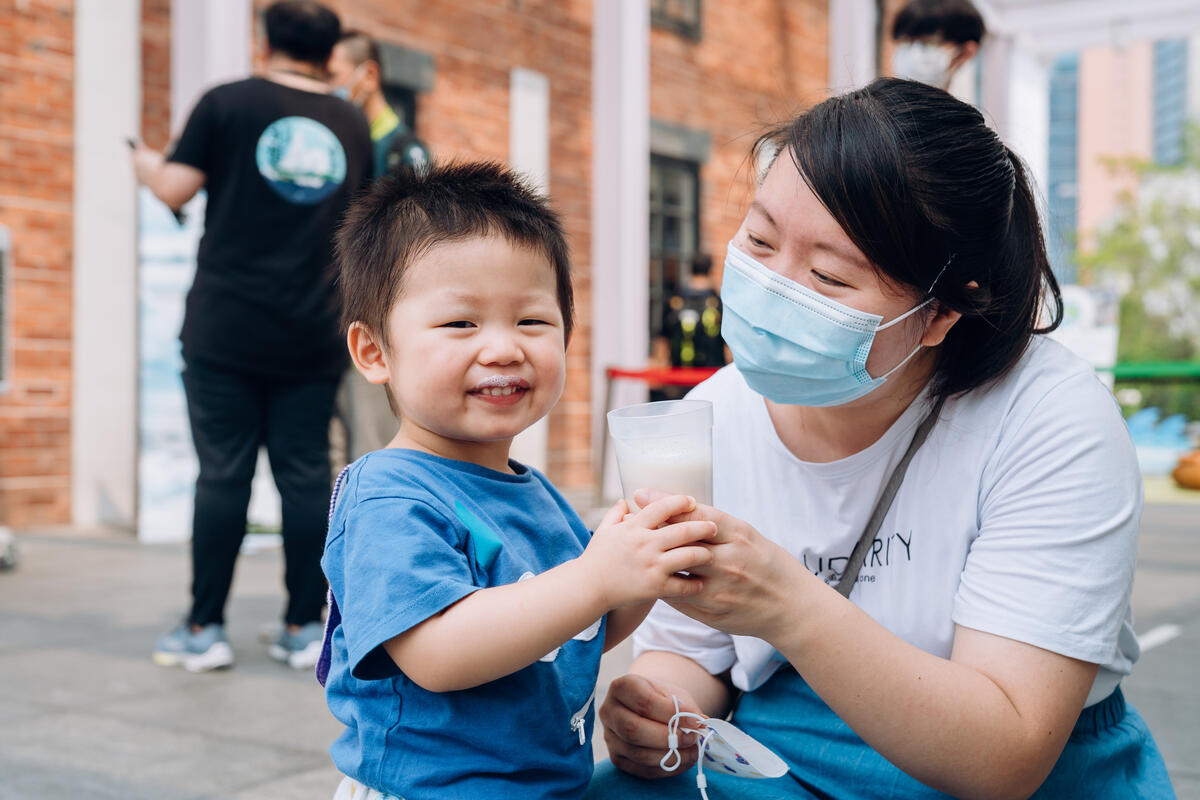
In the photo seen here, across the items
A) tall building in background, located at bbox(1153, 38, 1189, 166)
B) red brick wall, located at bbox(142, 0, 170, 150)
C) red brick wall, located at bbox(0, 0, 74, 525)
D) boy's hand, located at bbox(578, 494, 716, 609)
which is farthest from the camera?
tall building in background, located at bbox(1153, 38, 1189, 166)

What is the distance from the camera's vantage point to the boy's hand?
1029 mm

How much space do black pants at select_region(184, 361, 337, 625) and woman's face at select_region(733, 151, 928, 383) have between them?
7.05 ft

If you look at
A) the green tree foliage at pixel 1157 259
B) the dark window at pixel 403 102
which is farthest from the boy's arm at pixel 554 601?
the green tree foliage at pixel 1157 259

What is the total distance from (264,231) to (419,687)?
2.30 meters

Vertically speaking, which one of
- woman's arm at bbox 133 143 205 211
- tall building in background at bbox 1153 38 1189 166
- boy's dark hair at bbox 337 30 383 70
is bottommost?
woman's arm at bbox 133 143 205 211

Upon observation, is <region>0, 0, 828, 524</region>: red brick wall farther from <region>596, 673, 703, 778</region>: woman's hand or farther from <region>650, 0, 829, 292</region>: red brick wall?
<region>596, 673, 703, 778</region>: woman's hand

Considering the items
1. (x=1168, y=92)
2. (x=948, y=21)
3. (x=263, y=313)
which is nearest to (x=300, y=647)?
(x=263, y=313)

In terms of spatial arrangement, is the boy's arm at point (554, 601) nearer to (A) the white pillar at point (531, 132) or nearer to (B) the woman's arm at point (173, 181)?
(B) the woman's arm at point (173, 181)

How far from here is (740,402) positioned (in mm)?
1584

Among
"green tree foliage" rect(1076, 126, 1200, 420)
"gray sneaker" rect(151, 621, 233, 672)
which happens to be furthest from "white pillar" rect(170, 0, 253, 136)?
"green tree foliage" rect(1076, 126, 1200, 420)

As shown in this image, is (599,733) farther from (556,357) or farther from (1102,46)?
(1102,46)

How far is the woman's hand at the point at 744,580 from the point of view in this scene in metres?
1.05

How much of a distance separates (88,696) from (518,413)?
2191 mm

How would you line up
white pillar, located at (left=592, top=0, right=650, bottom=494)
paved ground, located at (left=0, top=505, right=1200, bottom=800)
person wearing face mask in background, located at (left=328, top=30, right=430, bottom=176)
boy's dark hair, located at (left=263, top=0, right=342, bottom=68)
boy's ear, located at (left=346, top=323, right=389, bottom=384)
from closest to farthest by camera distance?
boy's ear, located at (left=346, top=323, right=389, bottom=384) < paved ground, located at (left=0, top=505, right=1200, bottom=800) < boy's dark hair, located at (left=263, top=0, right=342, bottom=68) < person wearing face mask in background, located at (left=328, top=30, right=430, bottom=176) < white pillar, located at (left=592, top=0, right=650, bottom=494)
